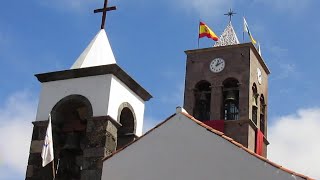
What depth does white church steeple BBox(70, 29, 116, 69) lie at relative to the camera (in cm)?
1168

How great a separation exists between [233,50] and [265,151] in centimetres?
541

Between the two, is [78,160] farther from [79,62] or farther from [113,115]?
[79,62]

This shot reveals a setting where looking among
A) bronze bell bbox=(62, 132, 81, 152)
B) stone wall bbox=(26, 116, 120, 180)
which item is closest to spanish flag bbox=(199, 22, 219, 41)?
bronze bell bbox=(62, 132, 81, 152)

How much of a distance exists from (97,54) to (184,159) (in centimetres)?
325

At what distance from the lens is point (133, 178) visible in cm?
1007

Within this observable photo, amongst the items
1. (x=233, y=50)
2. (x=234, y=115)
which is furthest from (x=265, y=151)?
(x=233, y=50)

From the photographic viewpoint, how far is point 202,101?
2866cm

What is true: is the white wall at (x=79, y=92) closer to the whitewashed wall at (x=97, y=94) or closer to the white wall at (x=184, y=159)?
the whitewashed wall at (x=97, y=94)

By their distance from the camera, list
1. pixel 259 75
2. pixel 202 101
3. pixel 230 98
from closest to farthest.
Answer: pixel 230 98 < pixel 202 101 < pixel 259 75

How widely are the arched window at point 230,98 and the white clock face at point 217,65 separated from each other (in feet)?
2.48

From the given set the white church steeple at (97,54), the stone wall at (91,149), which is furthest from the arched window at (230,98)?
the stone wall at (91,149)

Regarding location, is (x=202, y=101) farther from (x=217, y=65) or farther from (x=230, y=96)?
(x=217, y=65)

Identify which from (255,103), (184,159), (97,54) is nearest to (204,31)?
(255,103)

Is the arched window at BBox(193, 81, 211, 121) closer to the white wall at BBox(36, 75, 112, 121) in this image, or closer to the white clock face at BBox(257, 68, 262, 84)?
the white clock face at BBox(257, 68, 262, 84)
